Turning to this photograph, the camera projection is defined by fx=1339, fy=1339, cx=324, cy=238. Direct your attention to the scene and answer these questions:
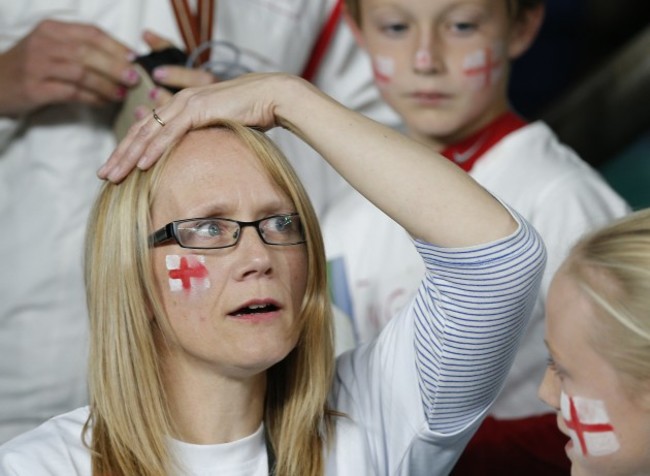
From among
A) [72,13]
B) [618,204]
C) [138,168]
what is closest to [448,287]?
[138,168]

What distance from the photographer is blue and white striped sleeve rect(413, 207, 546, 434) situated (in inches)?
69.1

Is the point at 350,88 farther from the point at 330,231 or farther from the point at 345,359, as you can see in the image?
the point at 345,359

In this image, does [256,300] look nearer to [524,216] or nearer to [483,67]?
[524,216]

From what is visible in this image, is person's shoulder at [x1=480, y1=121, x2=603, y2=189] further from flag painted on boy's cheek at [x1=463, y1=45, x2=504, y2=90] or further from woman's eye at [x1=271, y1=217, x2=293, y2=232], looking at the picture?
woman's eye at [x1=271, y1=217, x2=293, y2=232]

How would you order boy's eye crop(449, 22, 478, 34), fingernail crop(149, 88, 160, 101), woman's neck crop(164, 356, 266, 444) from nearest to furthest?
woman's neck crop(164, 356, 266, 444)
fingernail crop(149, 88, 160, 101)
boy's eye crop(449, 22, 478, 34)

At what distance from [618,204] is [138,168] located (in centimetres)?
89

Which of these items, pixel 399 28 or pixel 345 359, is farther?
pixel 399 28

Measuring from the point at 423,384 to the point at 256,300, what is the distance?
0.90 feet

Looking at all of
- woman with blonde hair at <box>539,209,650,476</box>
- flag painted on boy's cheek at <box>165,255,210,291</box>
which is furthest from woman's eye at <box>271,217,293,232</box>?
woman with blonde hair at <box>539,209,650,476</box>

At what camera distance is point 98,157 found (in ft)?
7.91

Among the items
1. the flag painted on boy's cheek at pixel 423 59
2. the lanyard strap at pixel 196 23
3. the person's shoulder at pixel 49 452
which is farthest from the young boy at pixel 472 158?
the person's shoulder at pixel 49 452

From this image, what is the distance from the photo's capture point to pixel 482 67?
2432 mm

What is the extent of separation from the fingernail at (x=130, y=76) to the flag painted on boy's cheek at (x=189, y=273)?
1.84ft

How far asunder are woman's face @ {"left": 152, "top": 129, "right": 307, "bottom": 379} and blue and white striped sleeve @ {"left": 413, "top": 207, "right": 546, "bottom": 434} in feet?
0.62
